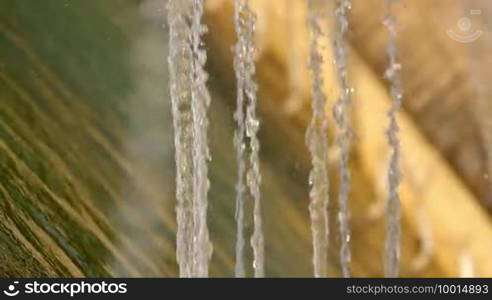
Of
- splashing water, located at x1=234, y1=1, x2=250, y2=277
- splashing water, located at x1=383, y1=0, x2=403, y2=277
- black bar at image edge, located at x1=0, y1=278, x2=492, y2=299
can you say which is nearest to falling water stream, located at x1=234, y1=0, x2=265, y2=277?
splashing water, located at x1=234, y1=1, x2=250, y2=277

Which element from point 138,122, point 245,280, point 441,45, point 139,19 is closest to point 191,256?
point 245,280

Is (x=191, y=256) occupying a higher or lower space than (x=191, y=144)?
lower

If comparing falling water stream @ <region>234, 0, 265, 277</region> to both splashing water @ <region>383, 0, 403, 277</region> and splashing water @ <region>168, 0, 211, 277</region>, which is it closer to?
splashing water @ <region>168, 0, 211, 277</region>

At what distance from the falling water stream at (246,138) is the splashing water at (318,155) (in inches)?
4.7

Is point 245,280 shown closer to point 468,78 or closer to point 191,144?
point 191,144

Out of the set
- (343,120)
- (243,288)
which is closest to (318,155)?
(343,120)

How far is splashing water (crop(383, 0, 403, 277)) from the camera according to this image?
1.96 metres

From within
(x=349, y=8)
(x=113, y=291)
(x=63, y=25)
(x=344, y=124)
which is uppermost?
(x=63, y=25)

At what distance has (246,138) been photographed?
206cm

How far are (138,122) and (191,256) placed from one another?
1.08ft

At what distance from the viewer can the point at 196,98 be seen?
208cm

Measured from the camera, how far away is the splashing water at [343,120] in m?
1.99

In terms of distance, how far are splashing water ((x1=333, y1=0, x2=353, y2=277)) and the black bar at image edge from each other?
0.10 metres

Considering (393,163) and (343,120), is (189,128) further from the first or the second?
(393,163)
